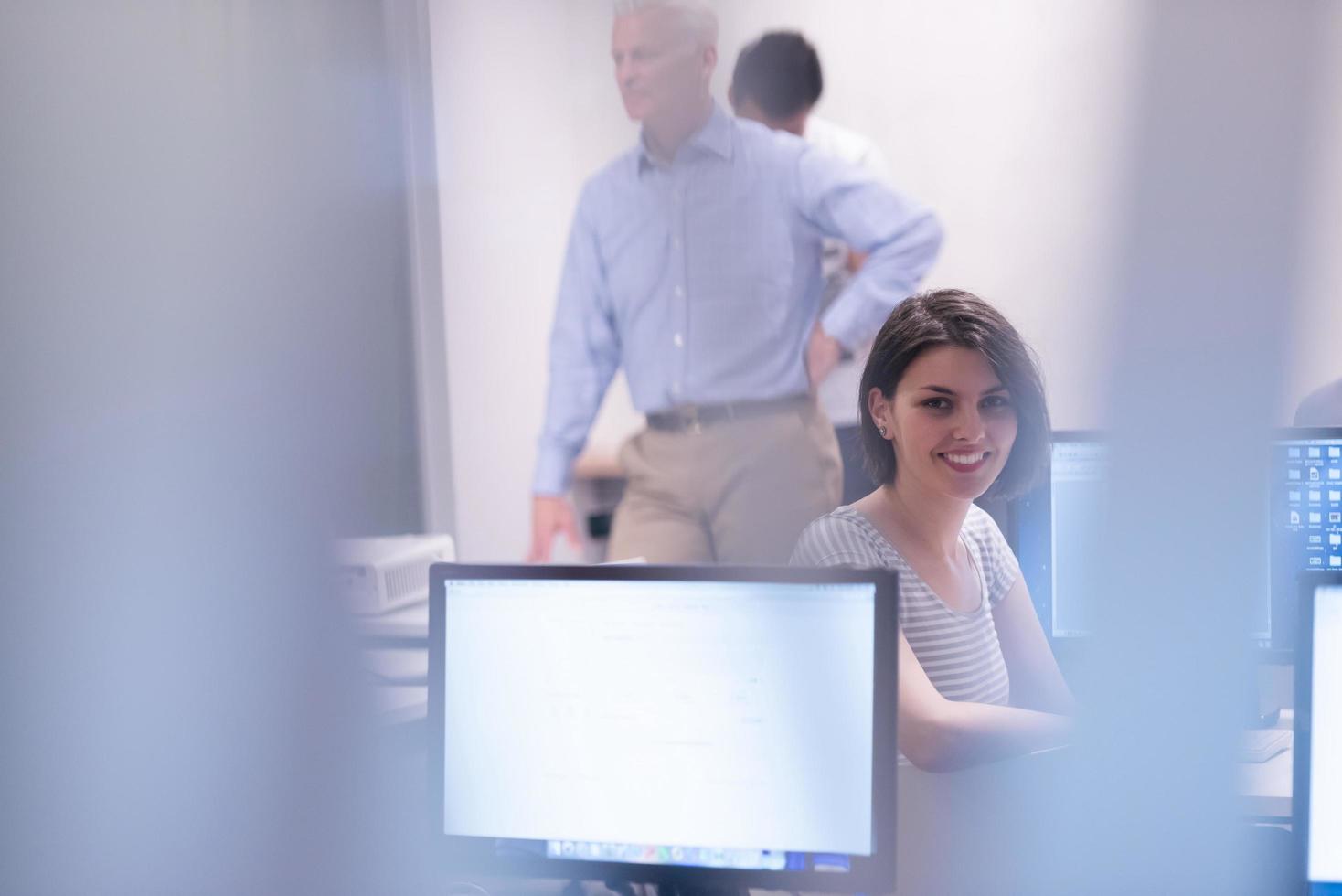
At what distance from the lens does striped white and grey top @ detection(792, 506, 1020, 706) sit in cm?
121

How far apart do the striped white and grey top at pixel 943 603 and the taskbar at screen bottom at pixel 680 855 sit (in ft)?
0.87

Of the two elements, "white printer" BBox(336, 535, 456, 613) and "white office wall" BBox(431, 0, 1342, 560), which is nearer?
"white printer" BBox(336, 535, 456, 613)

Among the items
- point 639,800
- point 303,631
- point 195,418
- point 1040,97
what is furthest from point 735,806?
point 1040,97

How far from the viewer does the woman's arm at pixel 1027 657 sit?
1.24 meters

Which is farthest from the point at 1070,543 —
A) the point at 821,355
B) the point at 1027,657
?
the point at 821,355

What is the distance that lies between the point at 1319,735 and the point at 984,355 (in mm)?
496

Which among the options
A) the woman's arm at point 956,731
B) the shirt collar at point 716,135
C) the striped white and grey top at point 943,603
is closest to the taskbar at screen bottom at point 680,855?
the woman's arm at point 956,731

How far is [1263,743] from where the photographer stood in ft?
4.34

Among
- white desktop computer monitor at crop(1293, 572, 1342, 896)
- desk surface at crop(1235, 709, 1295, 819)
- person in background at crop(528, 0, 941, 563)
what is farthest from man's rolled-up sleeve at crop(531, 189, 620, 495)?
white desktop computer monitor at crop(1293, 572, 1342, 896)

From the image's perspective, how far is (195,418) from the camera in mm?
1215

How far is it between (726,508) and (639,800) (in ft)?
3.28

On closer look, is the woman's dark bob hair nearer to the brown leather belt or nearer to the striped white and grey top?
the striped white and grey top

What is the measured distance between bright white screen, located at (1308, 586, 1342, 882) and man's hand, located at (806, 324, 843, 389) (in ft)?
3.42

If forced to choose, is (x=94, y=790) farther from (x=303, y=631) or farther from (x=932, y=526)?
(x=932, y=526)
